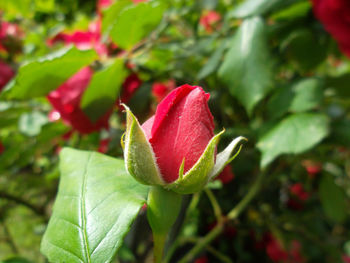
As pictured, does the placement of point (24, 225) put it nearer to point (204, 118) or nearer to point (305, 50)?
point (305, 50)

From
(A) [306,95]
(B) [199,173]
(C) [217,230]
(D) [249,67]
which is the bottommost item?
(C) [217,230]

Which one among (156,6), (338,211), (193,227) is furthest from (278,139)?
(193,227)

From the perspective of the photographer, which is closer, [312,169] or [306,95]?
[306,95]

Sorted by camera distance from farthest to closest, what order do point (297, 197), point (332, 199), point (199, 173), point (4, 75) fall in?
1. point (297, 197)
2. point (332, 199)
3. point (4, 75)
4. point (199, 173)

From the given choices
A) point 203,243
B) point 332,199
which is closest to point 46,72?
point 203,243

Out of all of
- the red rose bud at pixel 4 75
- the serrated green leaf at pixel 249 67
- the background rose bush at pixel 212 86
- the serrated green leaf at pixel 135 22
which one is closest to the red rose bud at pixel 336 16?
the background rose bush at pixel 212 86

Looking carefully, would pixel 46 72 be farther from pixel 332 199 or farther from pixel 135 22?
pixel 332 199

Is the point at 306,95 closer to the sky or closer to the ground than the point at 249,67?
closer to the ground
